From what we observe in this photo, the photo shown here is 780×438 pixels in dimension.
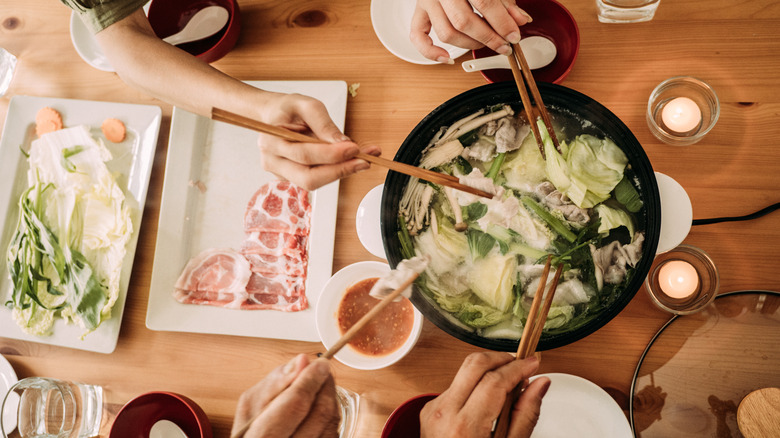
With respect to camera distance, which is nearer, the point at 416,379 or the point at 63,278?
the point at 416,379

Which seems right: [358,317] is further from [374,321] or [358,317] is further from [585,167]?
[585,167]

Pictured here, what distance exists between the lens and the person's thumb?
1.08 metres

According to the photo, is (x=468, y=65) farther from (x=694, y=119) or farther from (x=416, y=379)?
(x=416, y=379)

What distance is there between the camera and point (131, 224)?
1.78 m

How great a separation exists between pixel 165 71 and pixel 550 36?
1313mm

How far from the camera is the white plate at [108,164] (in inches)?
69.4

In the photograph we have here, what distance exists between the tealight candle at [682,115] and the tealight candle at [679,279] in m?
0.43

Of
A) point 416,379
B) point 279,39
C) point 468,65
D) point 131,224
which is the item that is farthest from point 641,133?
point 131,224

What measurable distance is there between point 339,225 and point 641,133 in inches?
42.3

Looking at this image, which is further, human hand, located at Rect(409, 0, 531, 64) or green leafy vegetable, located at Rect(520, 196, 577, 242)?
green leafy vegetable, located at Rect(520, 196, 577, 242)

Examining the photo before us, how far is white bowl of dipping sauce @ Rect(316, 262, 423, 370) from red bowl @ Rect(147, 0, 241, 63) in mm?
986

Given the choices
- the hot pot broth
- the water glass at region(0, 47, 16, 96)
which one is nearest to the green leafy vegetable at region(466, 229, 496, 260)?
the hot pot broth

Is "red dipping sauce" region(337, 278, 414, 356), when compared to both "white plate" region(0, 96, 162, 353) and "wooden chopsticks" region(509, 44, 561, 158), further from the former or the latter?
"white plate" region(0, 96, 162, 353)

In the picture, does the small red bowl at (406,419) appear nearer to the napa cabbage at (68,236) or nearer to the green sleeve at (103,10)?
the napa cabbage at (68,236)
